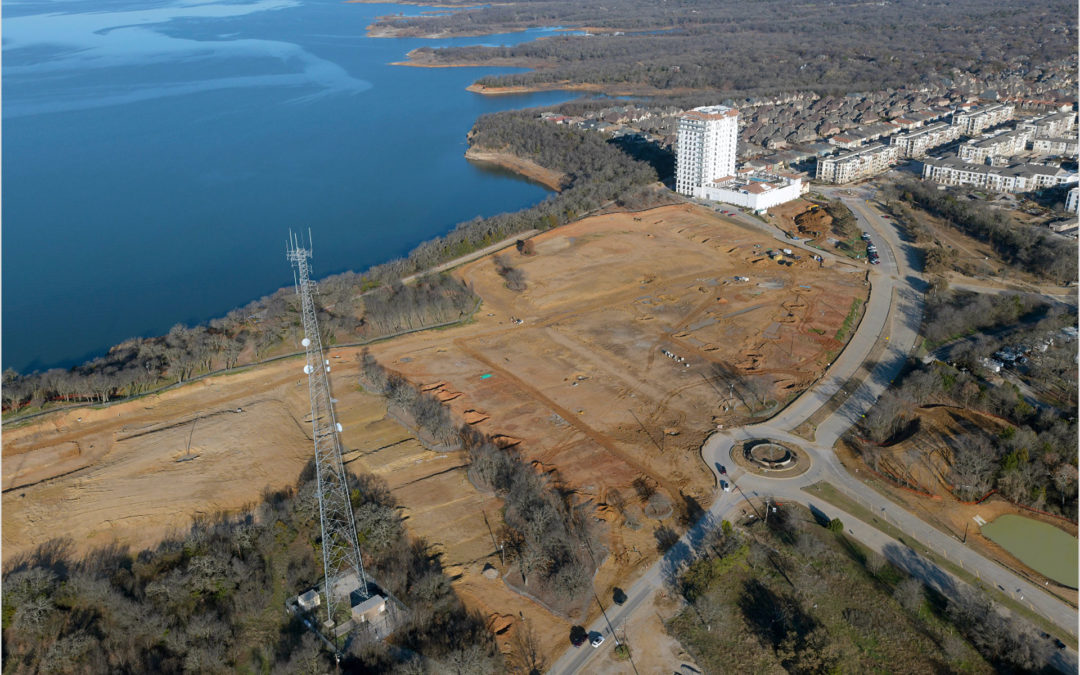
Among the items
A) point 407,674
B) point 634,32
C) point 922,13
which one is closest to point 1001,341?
point 407,674

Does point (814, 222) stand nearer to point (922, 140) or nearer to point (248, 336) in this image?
point (922, 140)

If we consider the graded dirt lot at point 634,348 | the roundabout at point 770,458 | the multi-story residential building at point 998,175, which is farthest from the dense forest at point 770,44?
the roundabout at point 770,458

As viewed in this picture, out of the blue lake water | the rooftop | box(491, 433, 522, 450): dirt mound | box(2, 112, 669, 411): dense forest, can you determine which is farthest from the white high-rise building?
box(491, 433, 522, 450): dirt mound

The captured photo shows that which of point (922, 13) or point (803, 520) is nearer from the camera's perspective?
point (803, 520)

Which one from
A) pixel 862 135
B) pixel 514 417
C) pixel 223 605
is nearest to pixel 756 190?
pixel 862 135

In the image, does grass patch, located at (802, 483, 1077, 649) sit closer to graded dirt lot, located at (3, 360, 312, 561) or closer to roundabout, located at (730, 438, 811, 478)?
roundabout, located at (730, 438, 811, 478)

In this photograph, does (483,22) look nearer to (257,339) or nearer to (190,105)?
(190,105)

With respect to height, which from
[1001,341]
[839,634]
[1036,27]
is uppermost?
[1036,27]
